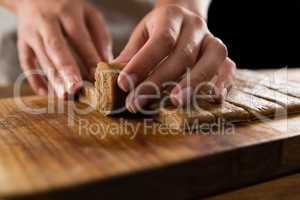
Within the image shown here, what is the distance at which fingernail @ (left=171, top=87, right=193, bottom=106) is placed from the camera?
1.03 m

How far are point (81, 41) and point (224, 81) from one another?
55cm

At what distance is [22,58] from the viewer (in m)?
1.52

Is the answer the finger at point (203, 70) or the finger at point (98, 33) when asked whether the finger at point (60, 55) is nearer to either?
the finger at point (98, 33)

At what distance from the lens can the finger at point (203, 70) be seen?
104 centimetres

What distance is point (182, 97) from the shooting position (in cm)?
102

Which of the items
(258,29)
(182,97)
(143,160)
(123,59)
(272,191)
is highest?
(258,29)

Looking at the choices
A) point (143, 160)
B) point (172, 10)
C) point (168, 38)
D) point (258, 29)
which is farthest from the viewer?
point (258, 29)

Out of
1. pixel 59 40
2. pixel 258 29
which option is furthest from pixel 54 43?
pixel 258 29

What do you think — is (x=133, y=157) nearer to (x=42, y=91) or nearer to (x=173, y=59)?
(x=173, y=59)

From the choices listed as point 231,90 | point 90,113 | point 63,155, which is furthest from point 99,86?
point 231,90

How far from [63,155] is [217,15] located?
5.98 ft

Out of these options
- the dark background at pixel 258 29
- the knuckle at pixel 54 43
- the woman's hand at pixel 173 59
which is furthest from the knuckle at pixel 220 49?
the dark background at pixel 258 29

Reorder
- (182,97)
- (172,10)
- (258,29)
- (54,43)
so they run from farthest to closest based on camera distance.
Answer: (258,29), (54,43), (172,10), (182,97)

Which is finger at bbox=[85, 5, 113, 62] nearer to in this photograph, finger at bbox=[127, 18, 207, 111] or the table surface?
finger at bbox=[127, 18, 207, 111]
